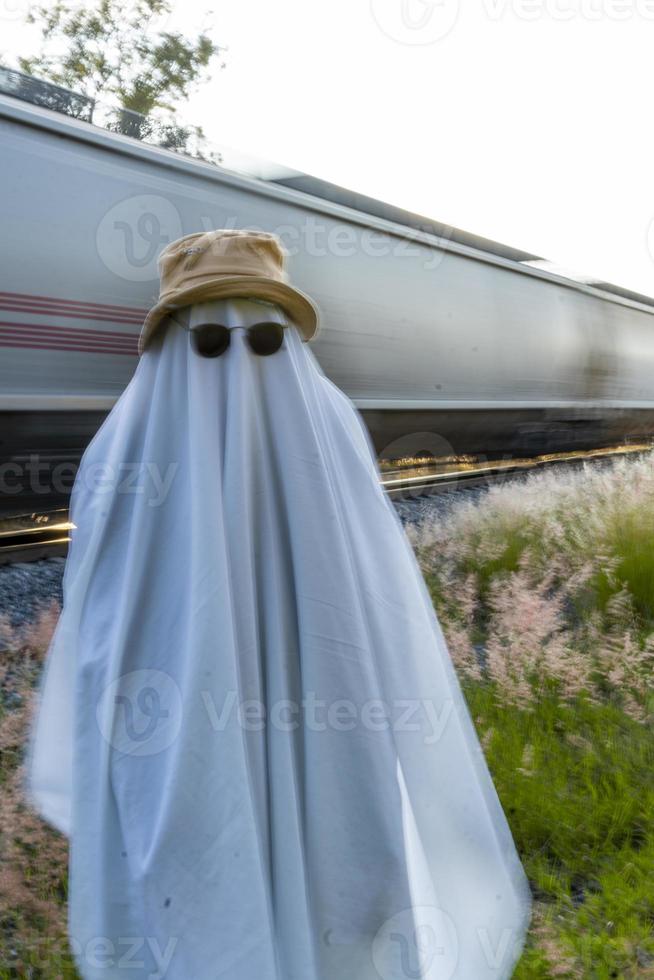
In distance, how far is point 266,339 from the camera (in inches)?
74.6

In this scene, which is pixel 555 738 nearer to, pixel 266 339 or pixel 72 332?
pixel 266 339

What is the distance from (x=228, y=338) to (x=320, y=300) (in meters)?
5.27

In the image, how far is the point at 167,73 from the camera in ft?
25.6

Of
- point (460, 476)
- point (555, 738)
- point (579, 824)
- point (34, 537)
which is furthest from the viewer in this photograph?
point (460, 476)

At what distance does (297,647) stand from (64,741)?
62 cm

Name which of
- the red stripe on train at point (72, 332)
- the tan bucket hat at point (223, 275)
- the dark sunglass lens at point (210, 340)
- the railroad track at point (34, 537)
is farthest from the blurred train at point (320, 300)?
the dark sunglass lens at point (210, 340)

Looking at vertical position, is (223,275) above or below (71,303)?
below

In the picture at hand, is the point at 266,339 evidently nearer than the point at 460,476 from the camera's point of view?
Yes

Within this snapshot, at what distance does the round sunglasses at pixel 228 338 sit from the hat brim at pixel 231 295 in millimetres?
70

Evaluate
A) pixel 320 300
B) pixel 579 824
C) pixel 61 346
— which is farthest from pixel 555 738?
pixel 320 300

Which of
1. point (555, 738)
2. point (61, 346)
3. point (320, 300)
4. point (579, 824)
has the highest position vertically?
point (320, 300)

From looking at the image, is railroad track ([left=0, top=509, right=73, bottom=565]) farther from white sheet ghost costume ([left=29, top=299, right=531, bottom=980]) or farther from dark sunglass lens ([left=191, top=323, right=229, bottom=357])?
dark sunglass lens ([left=191, top=323, right=229, bottom=357])

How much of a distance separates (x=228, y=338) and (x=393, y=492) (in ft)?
20.5

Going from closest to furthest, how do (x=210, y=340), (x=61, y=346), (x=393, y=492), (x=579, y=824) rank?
(x=210, y=340), (x=579, y=824), (x=61, y=346), (x=393, y=492)
